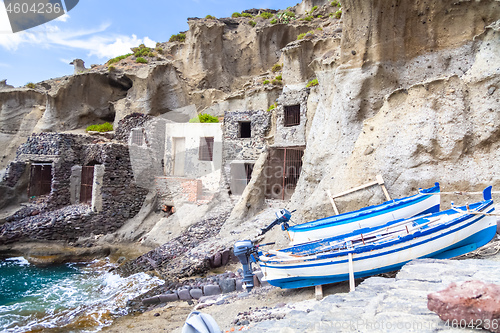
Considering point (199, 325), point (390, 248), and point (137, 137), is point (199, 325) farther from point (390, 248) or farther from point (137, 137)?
point (137, 137)

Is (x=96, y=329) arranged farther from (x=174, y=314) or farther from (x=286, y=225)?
(x=286, y=225)

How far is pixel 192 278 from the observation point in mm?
10953

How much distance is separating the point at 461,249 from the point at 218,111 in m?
20.5

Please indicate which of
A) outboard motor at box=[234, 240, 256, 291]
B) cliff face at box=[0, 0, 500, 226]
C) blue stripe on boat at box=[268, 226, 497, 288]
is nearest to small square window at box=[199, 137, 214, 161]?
cliff face at box=[0, 0, 500, 226]

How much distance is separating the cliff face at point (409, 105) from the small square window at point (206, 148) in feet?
30.2

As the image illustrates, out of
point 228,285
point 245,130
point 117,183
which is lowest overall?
point 228,285

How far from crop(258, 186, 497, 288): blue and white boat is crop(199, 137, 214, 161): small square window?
13.3 metres

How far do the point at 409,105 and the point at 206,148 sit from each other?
1310cm

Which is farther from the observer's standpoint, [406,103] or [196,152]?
[196,152]

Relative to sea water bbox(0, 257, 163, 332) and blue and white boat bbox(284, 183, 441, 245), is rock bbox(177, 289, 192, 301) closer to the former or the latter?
sea water bbox(0, 257, 163, 332)

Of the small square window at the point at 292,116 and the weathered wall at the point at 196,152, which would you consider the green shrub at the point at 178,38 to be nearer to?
the weathered wall at the point at 196,152

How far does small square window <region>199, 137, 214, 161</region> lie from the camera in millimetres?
19566

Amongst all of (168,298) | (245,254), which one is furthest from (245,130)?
(245,254)

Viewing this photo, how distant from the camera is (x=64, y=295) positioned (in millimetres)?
11328
